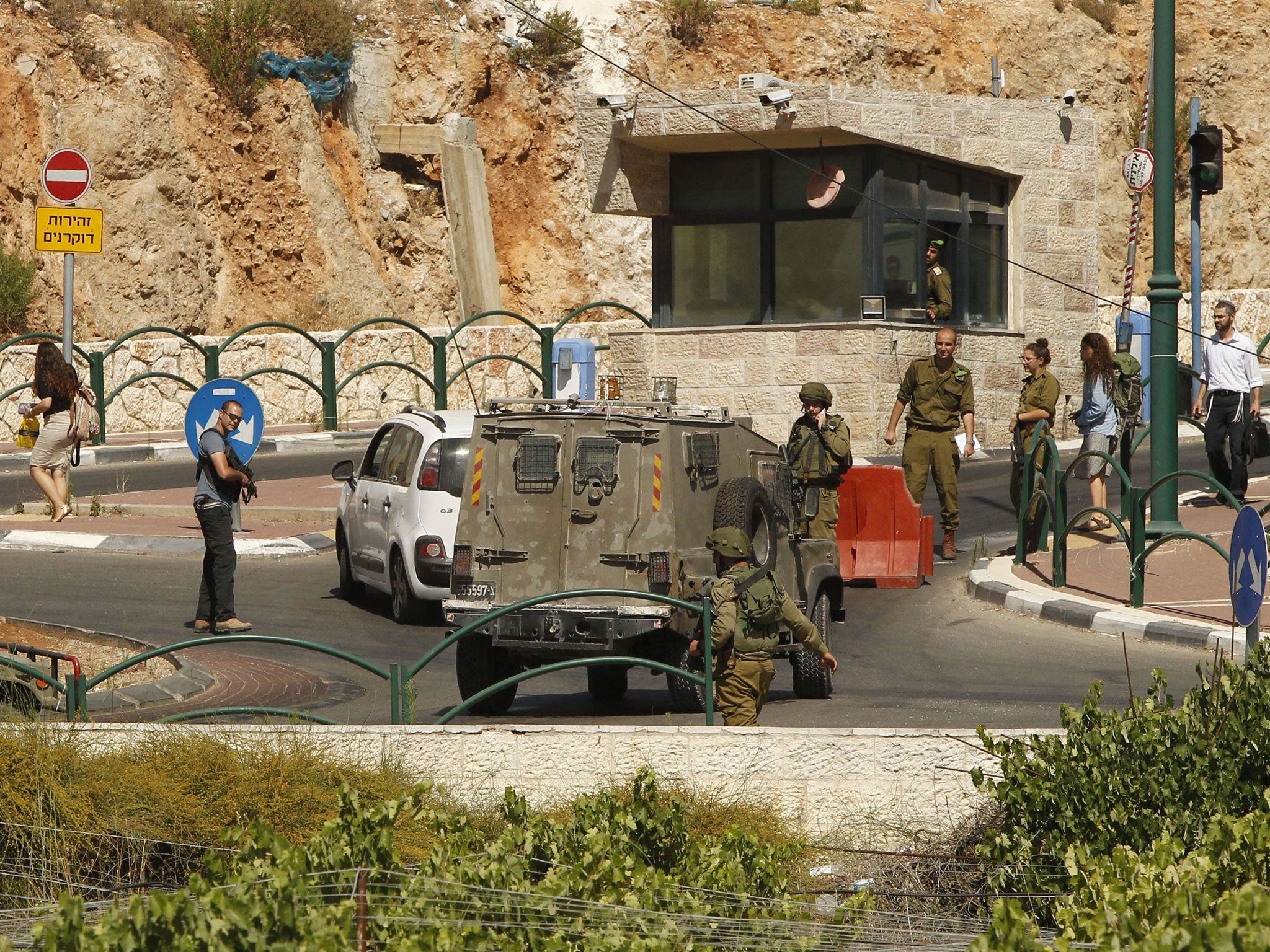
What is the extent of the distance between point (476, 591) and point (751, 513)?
166 cm

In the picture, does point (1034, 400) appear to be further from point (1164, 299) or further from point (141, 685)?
point (141, 685)

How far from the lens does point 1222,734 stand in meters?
6.40

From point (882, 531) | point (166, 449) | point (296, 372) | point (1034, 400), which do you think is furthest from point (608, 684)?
point (296, 372)

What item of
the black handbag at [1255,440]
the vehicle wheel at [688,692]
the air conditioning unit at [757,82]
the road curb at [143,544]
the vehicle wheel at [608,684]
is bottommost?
the vehicle wheel at [608,684]

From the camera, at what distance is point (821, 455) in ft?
39.9

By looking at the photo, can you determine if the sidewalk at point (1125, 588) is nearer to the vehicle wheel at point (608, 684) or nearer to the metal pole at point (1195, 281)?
the vehicle wheel at point (608, 684)

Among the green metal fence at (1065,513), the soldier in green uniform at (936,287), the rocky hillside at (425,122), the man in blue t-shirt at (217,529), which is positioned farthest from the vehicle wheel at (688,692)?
the rocky hillside at (425,122)

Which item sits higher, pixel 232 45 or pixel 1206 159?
pixel 232 45

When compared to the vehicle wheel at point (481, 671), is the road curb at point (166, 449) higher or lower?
higher

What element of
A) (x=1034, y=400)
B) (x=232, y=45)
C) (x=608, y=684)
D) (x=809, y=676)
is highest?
(x=232, y=45)

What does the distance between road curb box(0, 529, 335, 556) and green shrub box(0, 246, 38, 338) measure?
11604 mm

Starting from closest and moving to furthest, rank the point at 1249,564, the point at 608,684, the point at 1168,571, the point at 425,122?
the point at 1249,564, the point at 608,684, the point at 1168,571, the point at 425,122

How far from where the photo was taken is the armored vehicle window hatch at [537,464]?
31.4 ft

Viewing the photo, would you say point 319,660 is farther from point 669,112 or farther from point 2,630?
point 669,112
